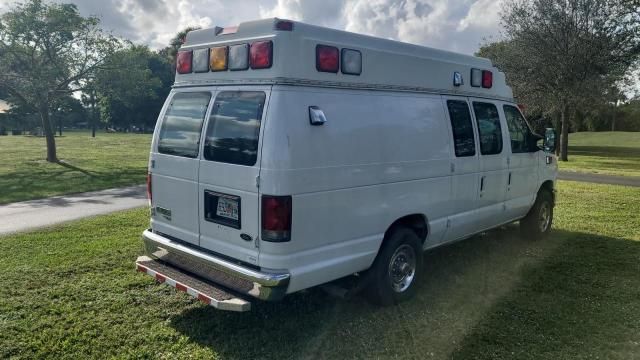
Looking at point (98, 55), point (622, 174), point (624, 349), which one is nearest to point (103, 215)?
point (624, 349)

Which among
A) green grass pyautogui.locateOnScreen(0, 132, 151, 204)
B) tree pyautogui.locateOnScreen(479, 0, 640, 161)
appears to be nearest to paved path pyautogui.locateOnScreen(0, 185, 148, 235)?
green grass pyautogui.locateOnScreen(0, 132, 151, 204)

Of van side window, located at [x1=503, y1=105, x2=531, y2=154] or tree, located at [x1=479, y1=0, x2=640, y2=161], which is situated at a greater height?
tree, located at [x1=479, y1=0, x2=640, y2=161]

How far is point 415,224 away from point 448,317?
1.02 m

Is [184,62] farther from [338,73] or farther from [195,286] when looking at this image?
[195,286]

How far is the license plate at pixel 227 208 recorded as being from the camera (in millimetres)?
4082

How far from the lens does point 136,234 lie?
7.60 m

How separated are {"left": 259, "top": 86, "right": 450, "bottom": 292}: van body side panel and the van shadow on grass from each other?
23.3 inches

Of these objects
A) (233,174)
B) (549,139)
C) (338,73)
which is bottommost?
(233,174)

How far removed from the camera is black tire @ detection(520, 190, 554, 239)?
7.40m

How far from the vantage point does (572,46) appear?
2198 cm

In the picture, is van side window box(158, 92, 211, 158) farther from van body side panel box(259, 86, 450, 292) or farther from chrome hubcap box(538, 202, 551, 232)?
chrome hubcap box(538, 202, 551, 232)

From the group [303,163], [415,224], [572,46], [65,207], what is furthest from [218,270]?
[572,46]

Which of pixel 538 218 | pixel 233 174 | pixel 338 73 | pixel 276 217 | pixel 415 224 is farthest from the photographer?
pixel 538 218

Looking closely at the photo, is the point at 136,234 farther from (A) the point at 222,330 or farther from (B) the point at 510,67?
(B) the point at 510,67
